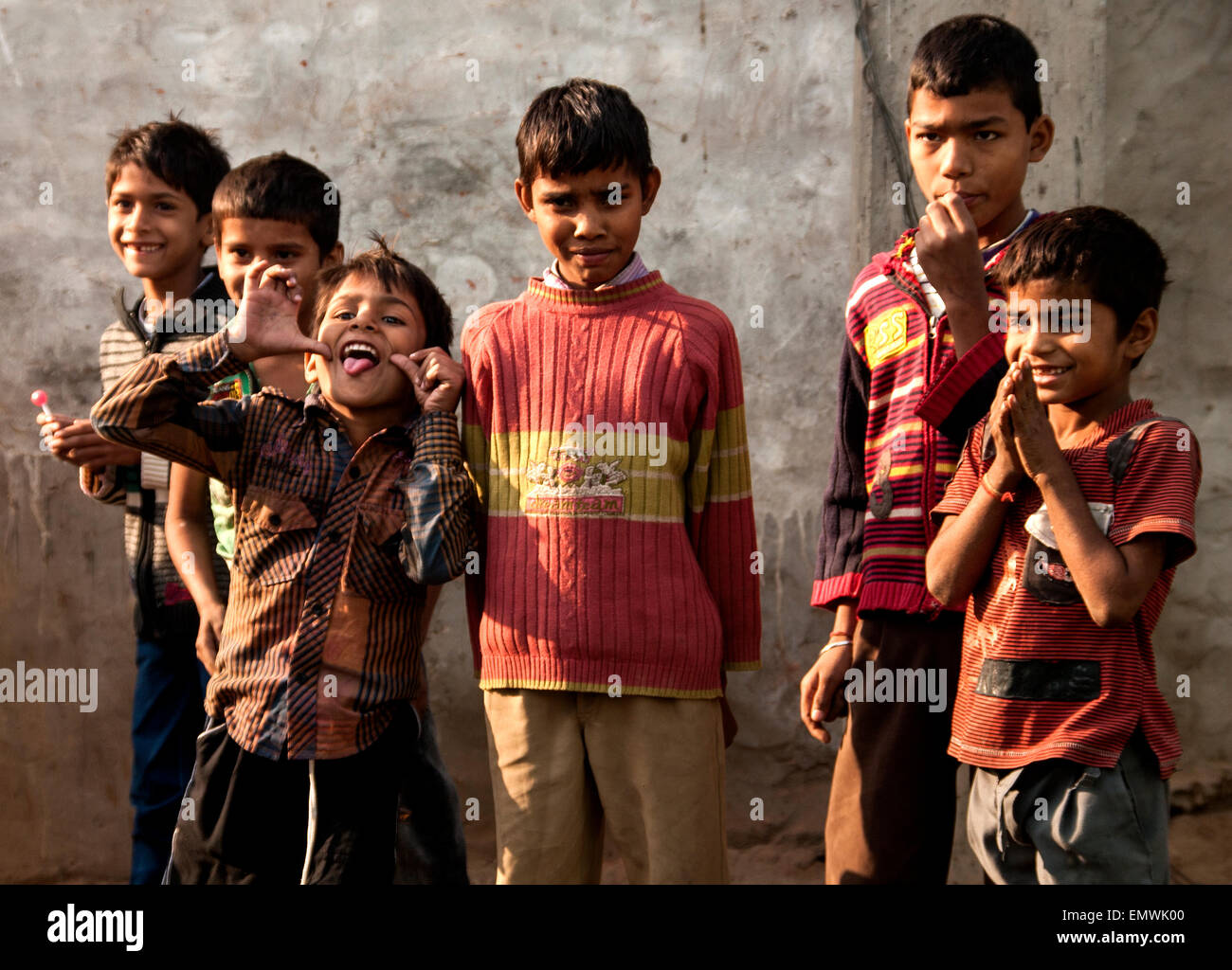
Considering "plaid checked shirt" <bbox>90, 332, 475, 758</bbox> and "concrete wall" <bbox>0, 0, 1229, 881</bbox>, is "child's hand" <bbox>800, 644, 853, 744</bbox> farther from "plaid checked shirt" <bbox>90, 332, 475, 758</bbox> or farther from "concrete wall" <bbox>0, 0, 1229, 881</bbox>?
"concrete wall" <bbox>0, 0, 1229, 881</bbox>

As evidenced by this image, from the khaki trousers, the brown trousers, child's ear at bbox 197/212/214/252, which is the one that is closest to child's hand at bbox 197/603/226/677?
the khaki trousers

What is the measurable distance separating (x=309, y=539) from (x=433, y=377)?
41 cm

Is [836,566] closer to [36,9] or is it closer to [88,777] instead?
[88,777]

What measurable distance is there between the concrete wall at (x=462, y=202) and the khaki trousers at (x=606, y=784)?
58.0 inches

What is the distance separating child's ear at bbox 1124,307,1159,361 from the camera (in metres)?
2.52

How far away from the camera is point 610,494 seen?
2.68 metres

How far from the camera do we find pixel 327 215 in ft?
11.3

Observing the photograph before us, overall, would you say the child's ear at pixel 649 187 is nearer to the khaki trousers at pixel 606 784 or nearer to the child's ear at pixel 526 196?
the child's ear at pixel 526 196

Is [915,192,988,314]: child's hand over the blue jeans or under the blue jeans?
over

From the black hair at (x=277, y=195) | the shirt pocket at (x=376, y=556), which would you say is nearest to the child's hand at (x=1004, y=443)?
the shirt pocket at (x=376, y=556)

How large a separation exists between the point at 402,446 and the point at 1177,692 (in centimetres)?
228

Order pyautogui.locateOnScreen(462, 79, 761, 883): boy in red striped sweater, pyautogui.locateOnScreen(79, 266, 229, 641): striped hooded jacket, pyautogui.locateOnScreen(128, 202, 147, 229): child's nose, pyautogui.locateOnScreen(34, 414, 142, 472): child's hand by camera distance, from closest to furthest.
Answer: pyautogui.locateOnScreen(462, 79, 761, 883): boy in red striped sweater < pyautogui.locateOnScreen(34, 414, 142, 472): child's hand < pyautogui.locateOnScreen(79, 266, 229, 641): striped hooded jacket < pyautogui.locateOnScreen(128, 202, 147, 229): child's nose

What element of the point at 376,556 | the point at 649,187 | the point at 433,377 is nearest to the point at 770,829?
the point at 376,556

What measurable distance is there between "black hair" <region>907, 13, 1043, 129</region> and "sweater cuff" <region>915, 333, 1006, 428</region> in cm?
52
